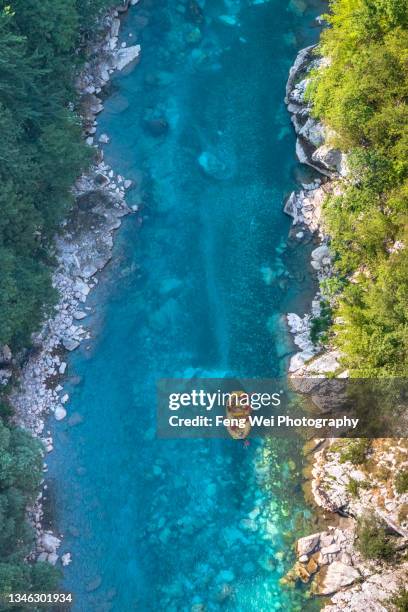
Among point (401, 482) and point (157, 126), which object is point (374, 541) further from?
point (157, 126)

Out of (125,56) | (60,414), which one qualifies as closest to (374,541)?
(60,414)

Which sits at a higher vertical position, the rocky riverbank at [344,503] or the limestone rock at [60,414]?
the limestone rock at [60,414]

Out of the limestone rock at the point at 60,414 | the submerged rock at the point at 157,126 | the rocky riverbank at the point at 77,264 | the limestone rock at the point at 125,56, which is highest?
the limestone rock at the point at 125,56

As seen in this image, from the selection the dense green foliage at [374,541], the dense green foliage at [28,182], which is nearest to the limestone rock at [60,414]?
the dense green foliage at [28,182]

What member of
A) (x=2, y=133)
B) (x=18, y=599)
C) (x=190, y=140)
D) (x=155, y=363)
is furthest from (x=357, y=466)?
(x=2, y=133)

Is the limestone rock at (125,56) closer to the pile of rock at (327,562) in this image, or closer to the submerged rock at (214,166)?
the submerged rock at (214,166)

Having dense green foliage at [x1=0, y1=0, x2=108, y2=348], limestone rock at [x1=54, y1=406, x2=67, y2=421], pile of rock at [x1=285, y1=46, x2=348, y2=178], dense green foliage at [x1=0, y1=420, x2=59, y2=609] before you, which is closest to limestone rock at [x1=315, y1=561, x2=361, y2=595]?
dense green foliage at [x1=0, y1=420, x2=59, y2=609]
